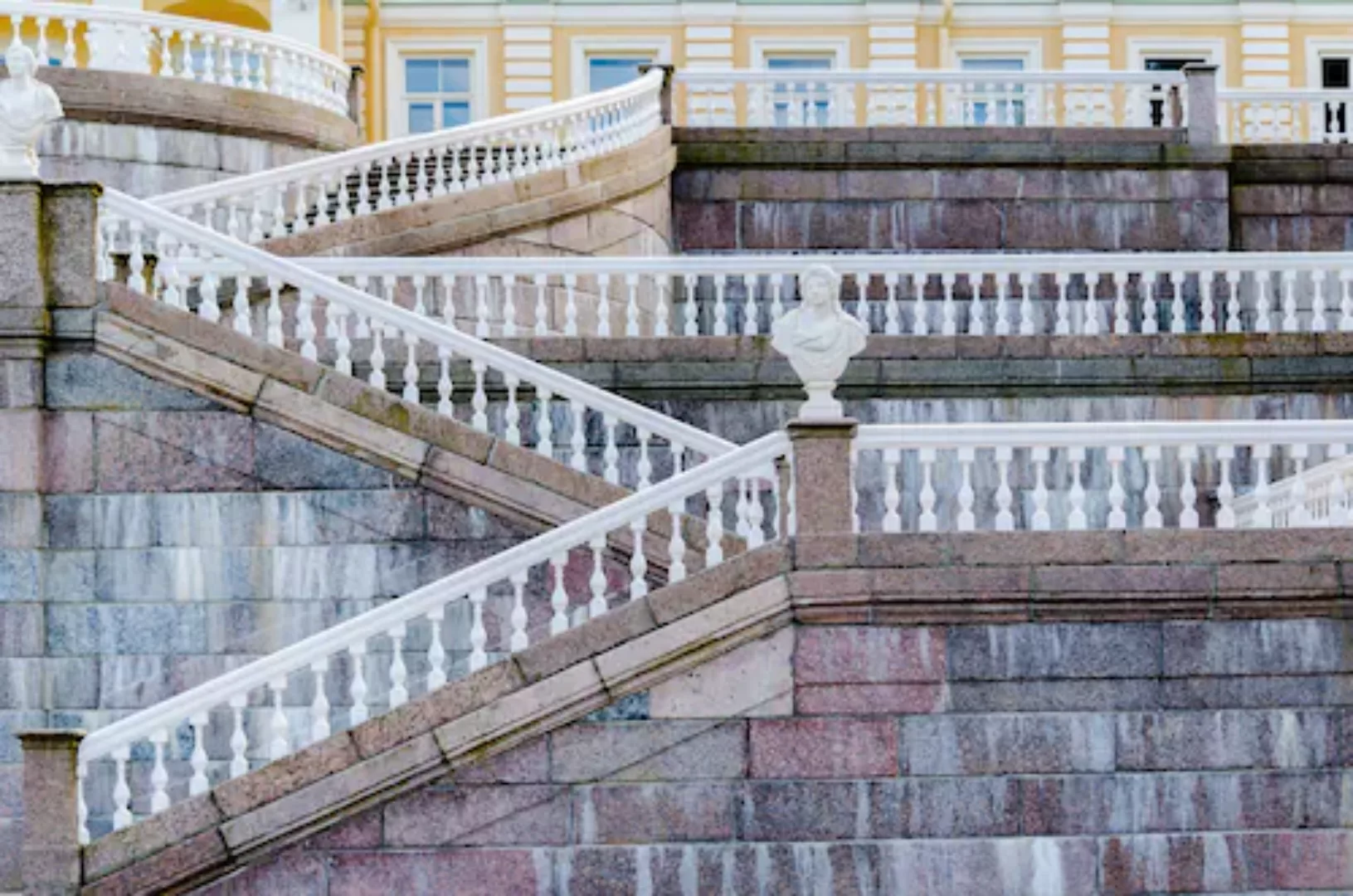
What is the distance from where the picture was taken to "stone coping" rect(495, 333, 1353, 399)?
22859mm

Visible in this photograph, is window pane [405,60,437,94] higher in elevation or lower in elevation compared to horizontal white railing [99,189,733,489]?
higher

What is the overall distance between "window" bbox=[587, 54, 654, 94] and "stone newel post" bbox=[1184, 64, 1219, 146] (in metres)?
10.00

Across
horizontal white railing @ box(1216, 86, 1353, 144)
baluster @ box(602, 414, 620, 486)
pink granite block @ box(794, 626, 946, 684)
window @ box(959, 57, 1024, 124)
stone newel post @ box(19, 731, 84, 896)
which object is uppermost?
window @ box(959, 57, 1024, 124)

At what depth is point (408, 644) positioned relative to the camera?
2058 centimetres

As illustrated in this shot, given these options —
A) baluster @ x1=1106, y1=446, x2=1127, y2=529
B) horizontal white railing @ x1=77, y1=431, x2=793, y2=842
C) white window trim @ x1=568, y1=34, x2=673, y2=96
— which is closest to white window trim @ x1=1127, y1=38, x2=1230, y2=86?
white window trim @ x1=568, y1=34, x2=673, y2=96

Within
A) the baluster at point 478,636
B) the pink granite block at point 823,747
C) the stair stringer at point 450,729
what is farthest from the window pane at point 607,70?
the pink granite block at point 823,747

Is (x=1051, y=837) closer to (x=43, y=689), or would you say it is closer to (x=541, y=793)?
(x=541, y=793)

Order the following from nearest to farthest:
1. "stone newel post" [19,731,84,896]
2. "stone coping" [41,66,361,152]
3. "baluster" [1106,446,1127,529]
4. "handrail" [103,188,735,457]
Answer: "stone newel post" [19,731,84,896] → "baluster" [1106,446,1127,529] → "handrail" [103,188,735,457] → "stone coping" [41,66,361,152]

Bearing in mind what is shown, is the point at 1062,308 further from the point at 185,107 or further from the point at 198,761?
the point at 198,761

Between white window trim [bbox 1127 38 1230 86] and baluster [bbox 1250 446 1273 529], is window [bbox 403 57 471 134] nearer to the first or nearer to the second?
white window trim [bbox 1127 38 1230 86]

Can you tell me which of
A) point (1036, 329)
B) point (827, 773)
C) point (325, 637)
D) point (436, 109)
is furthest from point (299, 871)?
point (436, 109)

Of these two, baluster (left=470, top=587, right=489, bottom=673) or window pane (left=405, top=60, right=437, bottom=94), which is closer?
baluster (left=470, top=587, right=489, bottom=673)

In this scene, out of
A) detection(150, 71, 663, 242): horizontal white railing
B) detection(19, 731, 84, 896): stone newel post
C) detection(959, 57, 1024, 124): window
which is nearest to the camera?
detection(19, 731, 84, 896): stone newel post

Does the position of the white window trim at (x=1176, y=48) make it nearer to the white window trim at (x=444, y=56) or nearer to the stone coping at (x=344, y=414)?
the white window trim at (x=444, y=56)
